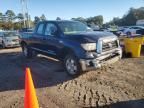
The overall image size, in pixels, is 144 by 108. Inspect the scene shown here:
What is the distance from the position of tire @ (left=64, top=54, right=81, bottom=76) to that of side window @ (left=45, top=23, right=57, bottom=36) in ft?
4.16

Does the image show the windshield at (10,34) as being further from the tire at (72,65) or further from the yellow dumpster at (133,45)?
the tire at (72,65)

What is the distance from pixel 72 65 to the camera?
8023 millimetres

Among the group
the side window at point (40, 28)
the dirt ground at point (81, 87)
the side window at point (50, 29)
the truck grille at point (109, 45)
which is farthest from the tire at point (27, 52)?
the truck grille at point (109, 45)

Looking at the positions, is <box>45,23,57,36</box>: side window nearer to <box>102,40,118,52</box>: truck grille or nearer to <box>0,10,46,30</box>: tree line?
<box>102,40,118,52</box>: truck grille

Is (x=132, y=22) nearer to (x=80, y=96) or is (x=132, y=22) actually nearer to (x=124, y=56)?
(x=124, y=56)

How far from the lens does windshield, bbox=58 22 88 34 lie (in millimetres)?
8828

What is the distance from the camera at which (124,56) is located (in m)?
11.5

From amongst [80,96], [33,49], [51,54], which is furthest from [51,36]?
[80,96]

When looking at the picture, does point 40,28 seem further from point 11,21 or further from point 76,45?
point 11,21

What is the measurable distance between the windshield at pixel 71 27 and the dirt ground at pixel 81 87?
1.55 m

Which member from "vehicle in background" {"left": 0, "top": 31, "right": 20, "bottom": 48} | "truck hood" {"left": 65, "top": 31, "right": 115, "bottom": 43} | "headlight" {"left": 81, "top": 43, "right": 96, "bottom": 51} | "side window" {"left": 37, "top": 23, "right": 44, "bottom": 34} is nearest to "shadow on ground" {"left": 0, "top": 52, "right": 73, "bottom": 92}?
"headlight" {"left": 81, "top": 43, "right": 96, "bottom": 51}

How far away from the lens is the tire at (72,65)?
771cm

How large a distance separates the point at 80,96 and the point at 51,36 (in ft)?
11.9

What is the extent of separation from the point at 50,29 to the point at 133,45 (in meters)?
4.10
